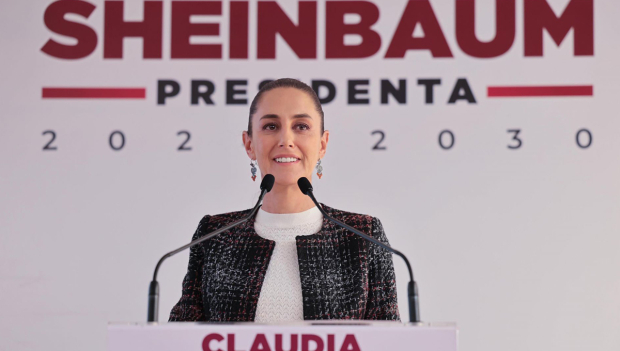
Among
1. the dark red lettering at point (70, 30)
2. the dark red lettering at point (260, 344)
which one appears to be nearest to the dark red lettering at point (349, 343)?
the dark red lettering at point (260, 344)

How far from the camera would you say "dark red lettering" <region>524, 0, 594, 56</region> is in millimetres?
3297

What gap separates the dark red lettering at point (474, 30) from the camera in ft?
10.9

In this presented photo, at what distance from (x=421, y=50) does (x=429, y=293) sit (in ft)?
3.54

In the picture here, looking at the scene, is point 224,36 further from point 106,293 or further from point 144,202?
point 106,293

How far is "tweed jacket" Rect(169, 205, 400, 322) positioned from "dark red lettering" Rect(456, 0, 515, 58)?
146 centimetres

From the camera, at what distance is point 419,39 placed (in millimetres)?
3324

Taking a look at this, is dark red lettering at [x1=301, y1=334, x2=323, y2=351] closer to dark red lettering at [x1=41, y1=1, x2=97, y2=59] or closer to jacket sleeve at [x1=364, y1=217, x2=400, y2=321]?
jacket sleeve at [x1=364, y1=217, x2=400, y2=321]

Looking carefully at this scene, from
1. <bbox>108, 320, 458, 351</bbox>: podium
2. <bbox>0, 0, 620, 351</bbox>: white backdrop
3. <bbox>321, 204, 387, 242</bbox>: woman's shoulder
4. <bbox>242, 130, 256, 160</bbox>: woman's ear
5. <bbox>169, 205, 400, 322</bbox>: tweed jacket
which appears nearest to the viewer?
<bbox>108, 320, 458, 351</bbox>: podium

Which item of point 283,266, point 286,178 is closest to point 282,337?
point 283,266

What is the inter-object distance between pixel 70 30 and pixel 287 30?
3.29 ft

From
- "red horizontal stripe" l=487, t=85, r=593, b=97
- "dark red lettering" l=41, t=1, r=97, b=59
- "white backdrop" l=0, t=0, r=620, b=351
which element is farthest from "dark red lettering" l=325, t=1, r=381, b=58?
"dark red lettering" l=41, t=1, r=97, b=59

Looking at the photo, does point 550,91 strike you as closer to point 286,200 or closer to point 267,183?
point 286,200

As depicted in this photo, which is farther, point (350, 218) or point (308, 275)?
point (350, 218)

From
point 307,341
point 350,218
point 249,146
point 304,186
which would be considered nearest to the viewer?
point 307,341
